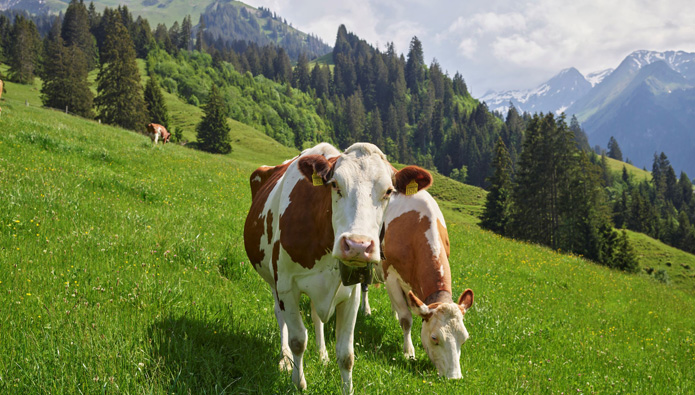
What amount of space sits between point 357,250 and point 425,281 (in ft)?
11.3

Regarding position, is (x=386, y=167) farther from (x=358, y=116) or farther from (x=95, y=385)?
(x=358, y=116)

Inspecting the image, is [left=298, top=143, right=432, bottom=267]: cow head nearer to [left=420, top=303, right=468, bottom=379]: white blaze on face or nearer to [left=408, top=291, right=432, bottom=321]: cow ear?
[left=408, top=291, right=432, bottom=321]: cow ear

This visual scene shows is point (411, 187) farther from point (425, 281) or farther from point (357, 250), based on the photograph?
point (425, 281)

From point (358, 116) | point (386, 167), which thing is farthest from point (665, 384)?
point (358, 116)

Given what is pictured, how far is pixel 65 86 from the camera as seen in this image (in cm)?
6231

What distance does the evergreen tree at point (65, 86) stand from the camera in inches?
2448

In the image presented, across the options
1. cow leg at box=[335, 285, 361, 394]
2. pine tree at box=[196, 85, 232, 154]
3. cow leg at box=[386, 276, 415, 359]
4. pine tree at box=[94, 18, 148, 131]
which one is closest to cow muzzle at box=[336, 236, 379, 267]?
cow leg at box=[335, 285, 361, 394]

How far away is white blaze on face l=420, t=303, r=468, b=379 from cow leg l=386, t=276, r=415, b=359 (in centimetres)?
69

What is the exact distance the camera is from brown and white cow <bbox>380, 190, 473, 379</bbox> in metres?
5.21

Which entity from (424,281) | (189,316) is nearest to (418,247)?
(424,281)

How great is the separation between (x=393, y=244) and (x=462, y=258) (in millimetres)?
7189

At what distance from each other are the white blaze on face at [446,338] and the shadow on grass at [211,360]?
2.19m

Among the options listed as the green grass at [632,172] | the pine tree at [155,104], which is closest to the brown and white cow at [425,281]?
the pine tree at [155,104]

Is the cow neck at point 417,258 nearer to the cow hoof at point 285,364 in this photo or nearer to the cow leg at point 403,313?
the cow leg at point 403,313
